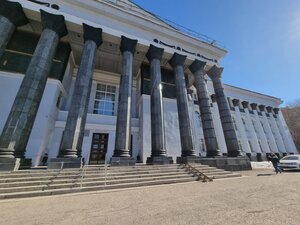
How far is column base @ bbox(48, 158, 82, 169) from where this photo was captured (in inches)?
332

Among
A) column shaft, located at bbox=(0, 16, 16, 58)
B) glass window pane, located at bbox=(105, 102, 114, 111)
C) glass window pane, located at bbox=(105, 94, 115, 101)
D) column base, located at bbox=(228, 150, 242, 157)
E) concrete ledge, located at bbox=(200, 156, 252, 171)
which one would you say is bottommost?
concrete ledge, located at bbox=(200, 156, 252, 171)

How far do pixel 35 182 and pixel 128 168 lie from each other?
461cm

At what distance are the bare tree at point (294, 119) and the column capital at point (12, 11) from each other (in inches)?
2495

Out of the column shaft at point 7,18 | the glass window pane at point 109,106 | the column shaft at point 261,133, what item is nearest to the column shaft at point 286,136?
the column shaft at point 261,133

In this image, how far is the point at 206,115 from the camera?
14633 millimetres

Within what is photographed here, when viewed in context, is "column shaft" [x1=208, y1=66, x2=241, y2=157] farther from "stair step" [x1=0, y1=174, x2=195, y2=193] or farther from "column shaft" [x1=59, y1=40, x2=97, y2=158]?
"column shaft" [x1=59, y1=40, x2=97, y2=158]

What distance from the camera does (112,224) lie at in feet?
10.3

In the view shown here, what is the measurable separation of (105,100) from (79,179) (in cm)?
1267

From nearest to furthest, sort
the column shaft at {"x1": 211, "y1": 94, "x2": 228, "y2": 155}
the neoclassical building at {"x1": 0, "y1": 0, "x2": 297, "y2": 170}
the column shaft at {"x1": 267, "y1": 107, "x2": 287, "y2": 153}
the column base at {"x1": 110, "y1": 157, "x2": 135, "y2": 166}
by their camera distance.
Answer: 1. the column base at {"x1": 110, "y1": 157, "x2": 135, "y2": 166}
2. the neoclassical building at {"x1": 0, "y1": 0, "x2": 297, "y2": 170}
3. the column shaft at {"x1": 211, "y1": 94, "x2": 228, "y2": 155}
4. the column shaft at {"x1": 267, "y1": 107, "x2": 287, "y2": 153}

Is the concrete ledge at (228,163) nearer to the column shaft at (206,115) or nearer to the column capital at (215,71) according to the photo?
the column shaft at (206,115)

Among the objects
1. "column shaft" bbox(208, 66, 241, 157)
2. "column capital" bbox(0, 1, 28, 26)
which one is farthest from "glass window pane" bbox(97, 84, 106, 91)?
"column shaft" bbox(208, 66, 241, 157)

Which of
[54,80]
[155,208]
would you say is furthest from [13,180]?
[54,80]

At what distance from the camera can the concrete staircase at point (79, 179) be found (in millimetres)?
6031

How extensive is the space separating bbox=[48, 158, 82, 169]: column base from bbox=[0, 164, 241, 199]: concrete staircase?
763 millimetres
